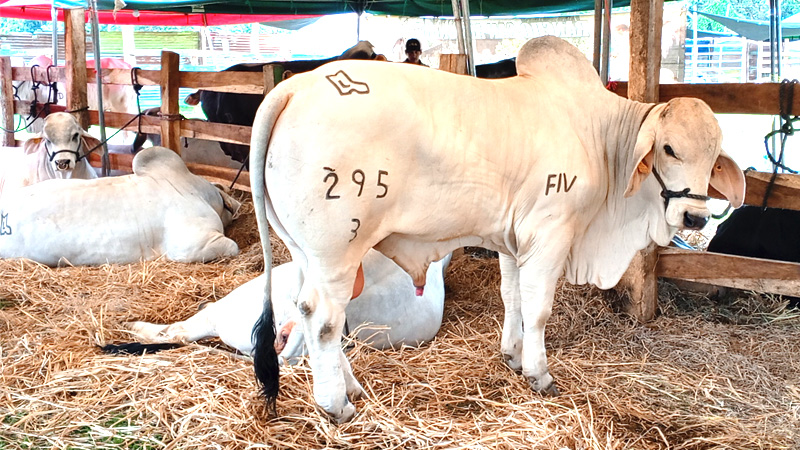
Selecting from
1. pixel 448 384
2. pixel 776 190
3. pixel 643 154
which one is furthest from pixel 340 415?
pixel 776 190

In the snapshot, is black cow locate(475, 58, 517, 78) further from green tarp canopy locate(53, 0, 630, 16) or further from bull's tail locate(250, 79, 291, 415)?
bull's tail locate(250, 79, 291, 415)

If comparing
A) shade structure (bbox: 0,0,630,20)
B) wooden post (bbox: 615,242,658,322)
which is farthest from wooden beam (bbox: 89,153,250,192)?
wooden post (bbox: 615,242,658,322)

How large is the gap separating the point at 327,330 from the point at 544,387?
109cm

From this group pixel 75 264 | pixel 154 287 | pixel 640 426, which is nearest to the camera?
pixel 640 426

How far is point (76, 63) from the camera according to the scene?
7.56 meters

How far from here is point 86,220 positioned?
17.6 ft

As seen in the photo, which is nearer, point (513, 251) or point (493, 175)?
point (493, 175)

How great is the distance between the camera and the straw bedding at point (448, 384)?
8.95 feet

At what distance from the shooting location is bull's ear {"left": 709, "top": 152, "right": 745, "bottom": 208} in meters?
3.16

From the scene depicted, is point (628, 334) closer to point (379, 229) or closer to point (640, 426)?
point (640, 426)

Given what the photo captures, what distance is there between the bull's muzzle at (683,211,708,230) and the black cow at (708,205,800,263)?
5.80 ft

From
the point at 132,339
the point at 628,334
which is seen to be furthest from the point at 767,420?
the point at 132,339

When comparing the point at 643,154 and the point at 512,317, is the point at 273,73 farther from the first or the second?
the point at 643,154

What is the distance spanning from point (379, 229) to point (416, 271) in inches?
15.6
